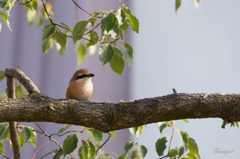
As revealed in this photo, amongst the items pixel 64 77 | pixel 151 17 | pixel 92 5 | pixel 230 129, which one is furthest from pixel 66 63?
pixel 230 129

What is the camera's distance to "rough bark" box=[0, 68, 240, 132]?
103 centimetres

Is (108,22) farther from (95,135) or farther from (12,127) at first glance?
(12,127)

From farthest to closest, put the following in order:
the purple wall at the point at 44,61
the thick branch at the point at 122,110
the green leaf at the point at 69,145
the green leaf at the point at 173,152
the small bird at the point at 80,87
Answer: the purple wall at the point at 44,61
the small bird at the point at 80,87
the green leaf at the point at 173,152
the green leaf at the point at 69,145
the thick branch at the point at 122,110

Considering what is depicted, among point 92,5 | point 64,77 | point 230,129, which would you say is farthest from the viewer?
point 92,5

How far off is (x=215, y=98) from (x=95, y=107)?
1.20 feet

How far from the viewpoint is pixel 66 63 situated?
10.5ft

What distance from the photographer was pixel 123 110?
1.06m

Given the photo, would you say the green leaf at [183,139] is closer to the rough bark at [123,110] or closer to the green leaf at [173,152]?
the green leaf at [173,152]

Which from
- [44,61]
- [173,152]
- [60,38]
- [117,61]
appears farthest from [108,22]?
[44,61]

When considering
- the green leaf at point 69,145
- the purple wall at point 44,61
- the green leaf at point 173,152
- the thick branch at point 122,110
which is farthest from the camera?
the purple wall at point 44,61

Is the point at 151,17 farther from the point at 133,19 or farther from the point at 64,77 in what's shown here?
the point at 133,19

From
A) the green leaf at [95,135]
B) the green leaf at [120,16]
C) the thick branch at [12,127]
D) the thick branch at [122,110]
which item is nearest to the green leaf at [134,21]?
the green leaf at [120,16]

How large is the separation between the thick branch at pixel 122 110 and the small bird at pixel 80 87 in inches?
14.3

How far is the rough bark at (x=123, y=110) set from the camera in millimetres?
1027
